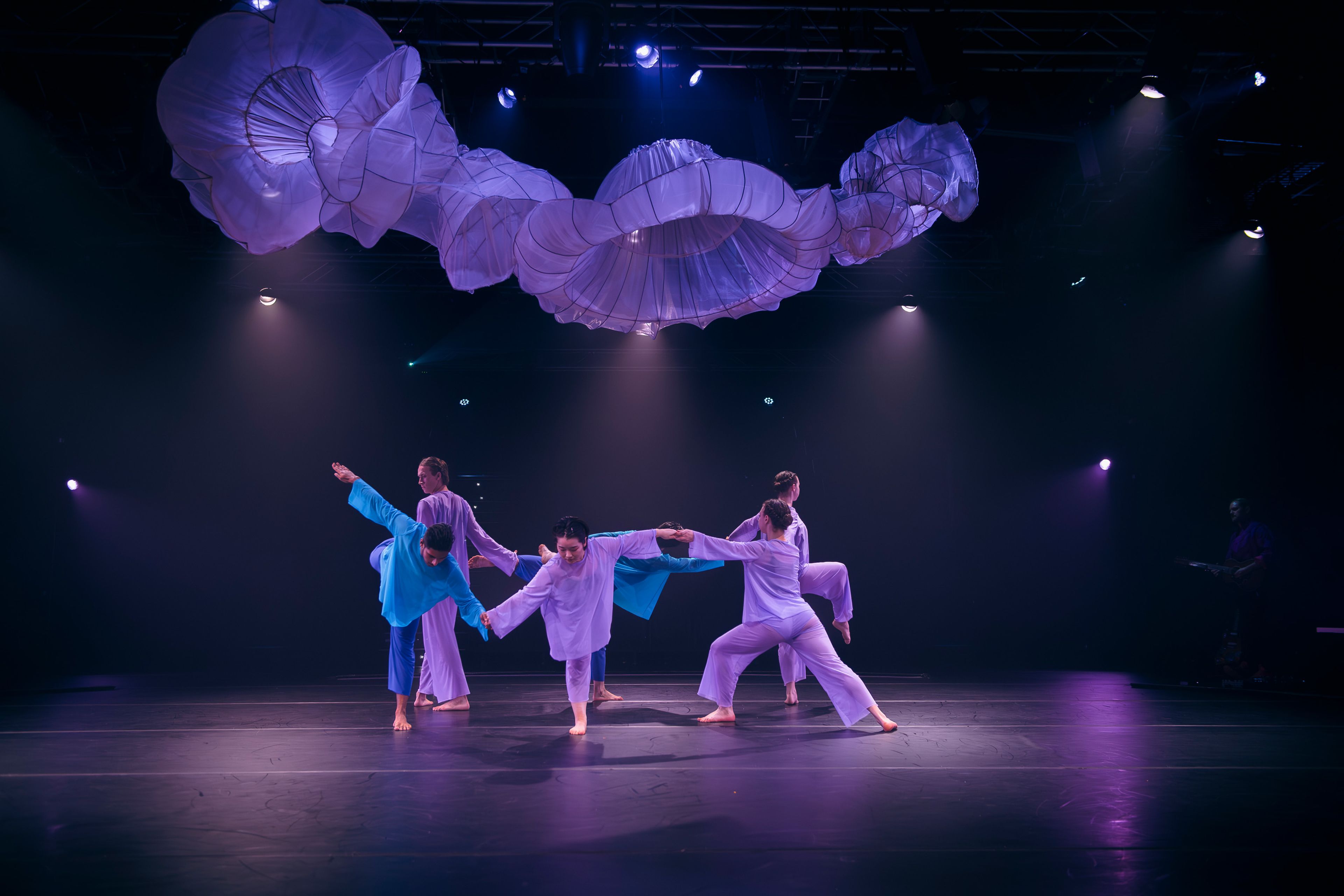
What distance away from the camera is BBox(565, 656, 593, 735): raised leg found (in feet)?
15.9

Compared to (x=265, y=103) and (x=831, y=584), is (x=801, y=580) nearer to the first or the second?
(x=831, y=584)

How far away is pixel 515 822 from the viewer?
3.03 m

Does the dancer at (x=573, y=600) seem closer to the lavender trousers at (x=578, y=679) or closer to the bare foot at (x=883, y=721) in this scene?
the lavender trousers at (x=578, y=679)

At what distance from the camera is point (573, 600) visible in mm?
5129

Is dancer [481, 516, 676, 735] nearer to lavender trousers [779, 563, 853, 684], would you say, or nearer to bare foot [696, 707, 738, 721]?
bare foot [696, 707, 738, 721]

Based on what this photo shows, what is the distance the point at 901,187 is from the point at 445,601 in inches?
158

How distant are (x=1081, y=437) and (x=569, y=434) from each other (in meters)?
6.27

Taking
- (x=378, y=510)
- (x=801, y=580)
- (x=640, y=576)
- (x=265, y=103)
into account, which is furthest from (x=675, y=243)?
(x=801, y=580)

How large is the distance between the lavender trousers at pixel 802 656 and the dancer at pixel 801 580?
57cm

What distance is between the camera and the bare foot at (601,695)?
19.7ft

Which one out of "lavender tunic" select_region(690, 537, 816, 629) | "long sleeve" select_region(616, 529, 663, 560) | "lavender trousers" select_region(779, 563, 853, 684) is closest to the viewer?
"lavender tunic" select_region(690, 537, 816, 629)

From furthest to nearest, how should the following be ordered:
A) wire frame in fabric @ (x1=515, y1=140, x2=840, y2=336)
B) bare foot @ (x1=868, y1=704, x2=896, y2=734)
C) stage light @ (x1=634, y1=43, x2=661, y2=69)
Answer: stage light @ (x1=634, y1=43, x2=661, y2=69)
bare foot @ (x1=868, y1=704, x2=896, y2=734)
wire frame in fabric @ (x1=515, y1=140, x2=840, y2=336)

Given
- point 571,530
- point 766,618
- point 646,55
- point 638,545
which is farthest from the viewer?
point 646,55

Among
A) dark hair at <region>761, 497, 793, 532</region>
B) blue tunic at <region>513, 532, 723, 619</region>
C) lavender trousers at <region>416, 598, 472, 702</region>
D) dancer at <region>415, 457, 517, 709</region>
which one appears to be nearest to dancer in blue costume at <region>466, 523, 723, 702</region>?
blue tunic at <region>513, 532, 723, 619</region>
